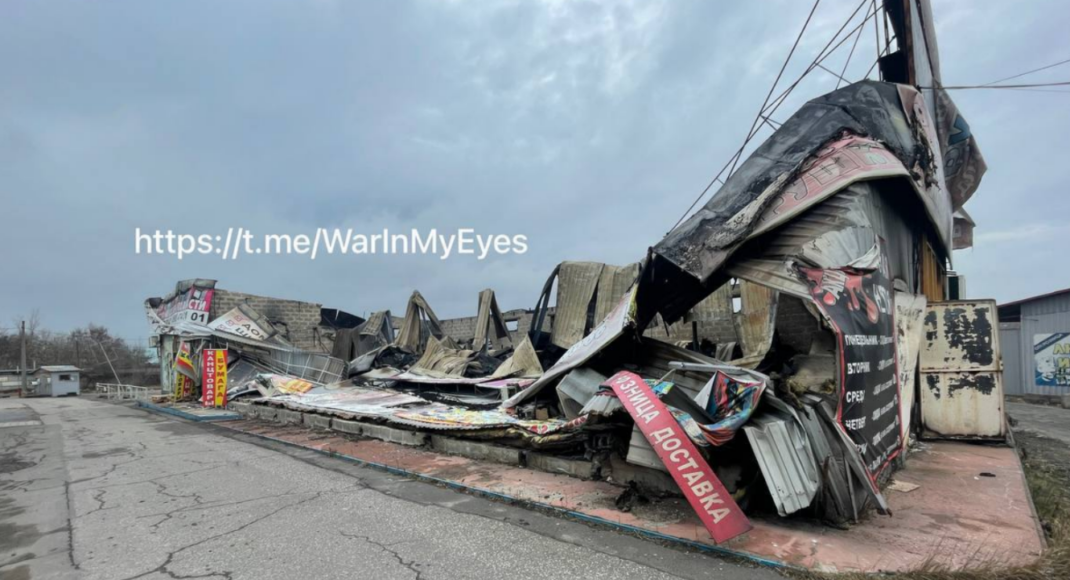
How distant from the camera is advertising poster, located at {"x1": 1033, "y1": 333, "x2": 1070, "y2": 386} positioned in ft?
56.8

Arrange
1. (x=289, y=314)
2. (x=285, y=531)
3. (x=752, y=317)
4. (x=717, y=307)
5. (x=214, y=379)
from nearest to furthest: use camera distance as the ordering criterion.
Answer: (x=285, y=531), (x=752, y=317), (x=717, y=307), (x=214, y=379), (x=289, y=314)

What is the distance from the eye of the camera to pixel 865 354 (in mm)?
5133

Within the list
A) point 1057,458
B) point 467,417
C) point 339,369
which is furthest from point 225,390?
point 1057,458

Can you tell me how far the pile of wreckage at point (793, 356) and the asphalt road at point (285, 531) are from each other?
36.4 inches

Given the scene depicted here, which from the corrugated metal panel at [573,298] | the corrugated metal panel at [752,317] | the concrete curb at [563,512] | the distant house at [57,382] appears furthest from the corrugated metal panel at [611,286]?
the distant house at [57,382]

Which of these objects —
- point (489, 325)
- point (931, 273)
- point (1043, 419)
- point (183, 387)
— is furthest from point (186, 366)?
point (1043, 419)

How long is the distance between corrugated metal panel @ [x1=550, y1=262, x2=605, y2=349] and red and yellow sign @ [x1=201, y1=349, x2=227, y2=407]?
10.8 m

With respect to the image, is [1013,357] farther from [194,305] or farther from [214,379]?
[194,305]

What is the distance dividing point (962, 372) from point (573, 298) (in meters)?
7.93

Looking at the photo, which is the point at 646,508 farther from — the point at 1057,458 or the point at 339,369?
the point at 339,369

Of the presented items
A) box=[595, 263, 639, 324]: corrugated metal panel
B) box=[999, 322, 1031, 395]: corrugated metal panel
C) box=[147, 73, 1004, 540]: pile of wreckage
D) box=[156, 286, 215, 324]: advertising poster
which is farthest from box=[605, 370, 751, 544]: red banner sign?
box=[156, 286, 215, 324]: advertising poster

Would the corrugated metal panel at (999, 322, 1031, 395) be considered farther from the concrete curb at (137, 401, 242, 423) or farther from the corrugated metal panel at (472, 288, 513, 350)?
the concrete curb at (137, 401, 242, 423)

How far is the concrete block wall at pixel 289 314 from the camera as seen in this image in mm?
21922

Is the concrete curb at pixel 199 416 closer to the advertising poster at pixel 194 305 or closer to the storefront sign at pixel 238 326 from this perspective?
the storefront sign at pixel 238 326
